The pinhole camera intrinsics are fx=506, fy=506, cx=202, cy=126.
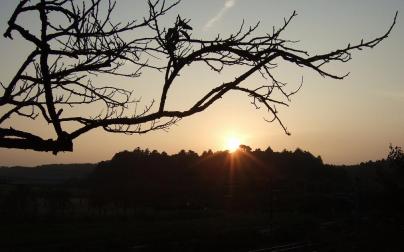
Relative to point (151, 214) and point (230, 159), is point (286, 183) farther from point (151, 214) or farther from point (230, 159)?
point (151, 214)

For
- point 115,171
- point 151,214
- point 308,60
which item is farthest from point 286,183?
point 308,60

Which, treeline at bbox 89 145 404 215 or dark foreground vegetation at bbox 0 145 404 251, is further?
treeline at bbox 89 145 404 215

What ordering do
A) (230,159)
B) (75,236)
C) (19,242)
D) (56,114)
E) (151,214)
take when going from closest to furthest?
(56,114) → (19,242) → (75,236) → (151,214) → (230,159)

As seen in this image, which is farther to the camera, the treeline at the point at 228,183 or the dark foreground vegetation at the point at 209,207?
the treeline at the point at 228,183

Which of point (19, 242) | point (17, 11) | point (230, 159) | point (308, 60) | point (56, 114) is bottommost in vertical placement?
point (19, 242)

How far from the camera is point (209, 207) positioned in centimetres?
7362

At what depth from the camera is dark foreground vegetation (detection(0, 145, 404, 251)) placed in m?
26.0

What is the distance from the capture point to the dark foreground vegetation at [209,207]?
2605 cm

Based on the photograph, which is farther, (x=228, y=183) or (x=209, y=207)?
(x=228, y=183)

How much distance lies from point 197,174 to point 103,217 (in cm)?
5088

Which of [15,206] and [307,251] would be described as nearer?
[307,251]

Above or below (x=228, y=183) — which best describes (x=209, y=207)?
below

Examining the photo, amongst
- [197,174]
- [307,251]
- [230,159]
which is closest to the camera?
[307,251]

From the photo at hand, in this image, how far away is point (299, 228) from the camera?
37031mm
